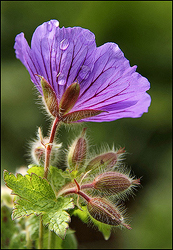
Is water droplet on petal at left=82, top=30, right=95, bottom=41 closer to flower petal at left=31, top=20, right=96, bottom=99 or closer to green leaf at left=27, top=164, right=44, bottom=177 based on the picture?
flower petal at left=31, top=20, right=96, bottom=99

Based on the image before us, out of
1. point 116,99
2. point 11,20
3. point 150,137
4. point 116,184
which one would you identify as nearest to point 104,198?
point 116,184

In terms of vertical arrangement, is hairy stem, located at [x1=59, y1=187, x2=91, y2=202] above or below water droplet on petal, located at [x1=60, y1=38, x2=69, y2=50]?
below

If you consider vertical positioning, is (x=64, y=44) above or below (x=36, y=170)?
above

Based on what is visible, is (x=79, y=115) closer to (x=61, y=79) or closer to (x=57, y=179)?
(x=61, y=79)

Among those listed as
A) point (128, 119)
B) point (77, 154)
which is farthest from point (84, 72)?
point (128, 119)

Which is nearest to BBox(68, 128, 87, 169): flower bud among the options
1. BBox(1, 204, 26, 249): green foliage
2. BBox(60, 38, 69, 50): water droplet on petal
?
BBox(60, 38, 69, 50): water droplet on petal

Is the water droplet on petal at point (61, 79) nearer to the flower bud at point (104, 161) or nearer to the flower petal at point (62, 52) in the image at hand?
the flower petal at point (62, 52)

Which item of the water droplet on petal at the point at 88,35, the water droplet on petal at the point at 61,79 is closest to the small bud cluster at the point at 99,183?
the water droplet on petal at the point at 61,79
